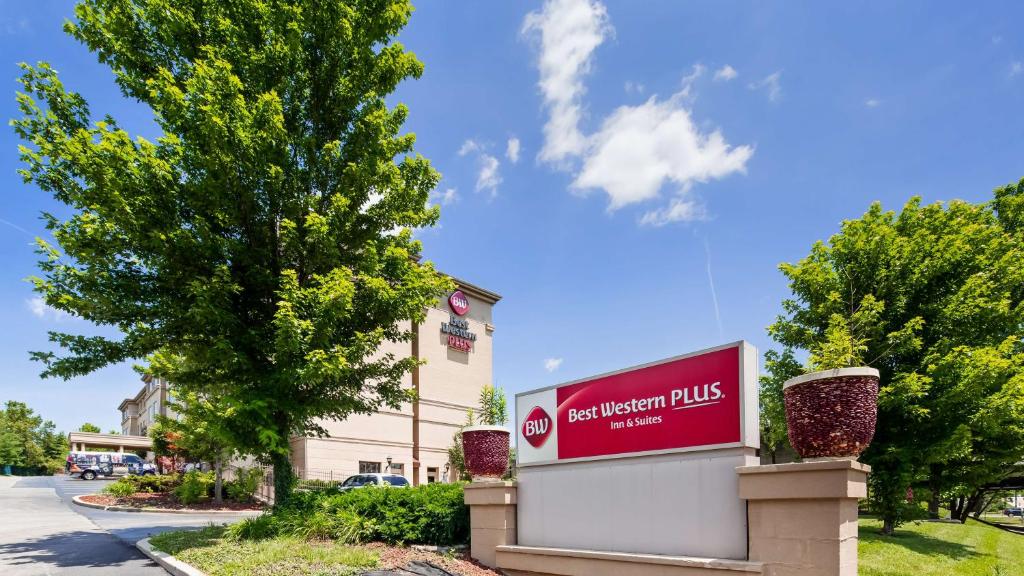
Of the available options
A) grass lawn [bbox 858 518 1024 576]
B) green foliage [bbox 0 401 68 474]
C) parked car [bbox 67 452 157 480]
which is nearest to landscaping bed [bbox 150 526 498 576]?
grass lawn [bbox 858 518 1024 576]

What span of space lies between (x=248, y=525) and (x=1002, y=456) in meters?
23.7

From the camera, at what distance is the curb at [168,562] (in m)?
8.58

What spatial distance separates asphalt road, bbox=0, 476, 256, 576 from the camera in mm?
9745

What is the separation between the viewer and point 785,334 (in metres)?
20.3

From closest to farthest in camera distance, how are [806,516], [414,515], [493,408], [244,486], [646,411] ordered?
1. [806,516]
2. [646,411]
3. [414,515]
4. [493,408]
5. [244,486]

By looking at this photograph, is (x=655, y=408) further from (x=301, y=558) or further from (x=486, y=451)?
(x=301, y=558)

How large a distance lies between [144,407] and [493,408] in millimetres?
90990

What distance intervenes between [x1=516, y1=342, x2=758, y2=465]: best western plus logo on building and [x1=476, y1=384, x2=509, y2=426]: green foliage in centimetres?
180

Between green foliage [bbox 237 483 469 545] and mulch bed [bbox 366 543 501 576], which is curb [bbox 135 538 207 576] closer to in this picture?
green foliage [bbox 237 483 469 545]

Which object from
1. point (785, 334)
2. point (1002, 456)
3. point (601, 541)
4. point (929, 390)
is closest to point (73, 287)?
point (601, 541)

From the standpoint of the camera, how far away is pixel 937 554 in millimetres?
14508

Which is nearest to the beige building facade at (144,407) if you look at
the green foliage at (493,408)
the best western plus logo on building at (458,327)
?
the best western plus logo on building at (458,327)

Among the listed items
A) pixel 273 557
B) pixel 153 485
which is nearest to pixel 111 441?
pixel 153 485

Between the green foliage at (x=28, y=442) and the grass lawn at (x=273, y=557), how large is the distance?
94.0m
